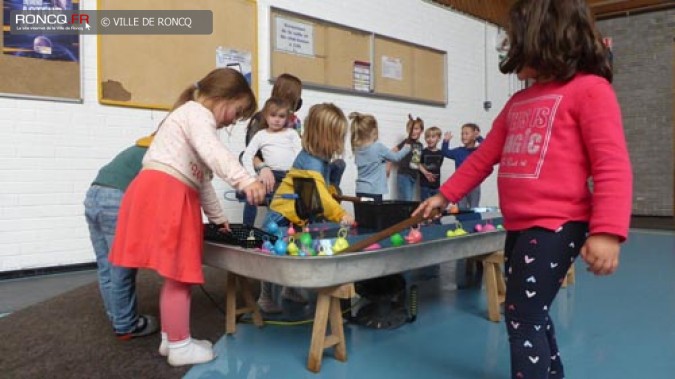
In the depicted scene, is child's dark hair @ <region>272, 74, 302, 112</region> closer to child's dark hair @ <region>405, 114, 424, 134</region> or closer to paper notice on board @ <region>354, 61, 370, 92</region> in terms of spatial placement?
paper notice on board @ <region>354, 61, 370, 92</region>

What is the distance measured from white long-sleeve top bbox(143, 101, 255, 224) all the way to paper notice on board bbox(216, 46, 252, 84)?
8.67ft

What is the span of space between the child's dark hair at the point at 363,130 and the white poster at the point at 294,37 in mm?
970

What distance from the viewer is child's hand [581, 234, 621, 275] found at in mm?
1145

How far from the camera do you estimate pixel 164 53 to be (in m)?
4.02

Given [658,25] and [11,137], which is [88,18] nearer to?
[11,137]

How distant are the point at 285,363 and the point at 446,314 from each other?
3.28 feet

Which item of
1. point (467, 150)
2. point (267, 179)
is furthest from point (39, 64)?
point (467, 150)

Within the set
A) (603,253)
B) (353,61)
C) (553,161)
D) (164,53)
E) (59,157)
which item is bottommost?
(603,253)

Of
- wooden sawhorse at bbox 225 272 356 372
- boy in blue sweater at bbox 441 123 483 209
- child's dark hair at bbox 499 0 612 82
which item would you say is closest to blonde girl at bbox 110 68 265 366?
wooden sawhorse at bbox 225 272 356 372

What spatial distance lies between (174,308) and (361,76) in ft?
13.6

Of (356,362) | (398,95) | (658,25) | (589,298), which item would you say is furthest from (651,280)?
(658,25)

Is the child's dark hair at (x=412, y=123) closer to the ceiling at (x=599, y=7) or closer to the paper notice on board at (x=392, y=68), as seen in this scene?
the paper notice on board at (x=392, y=68)

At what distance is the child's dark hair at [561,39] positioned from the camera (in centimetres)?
125

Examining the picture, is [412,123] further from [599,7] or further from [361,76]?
[599,7]
